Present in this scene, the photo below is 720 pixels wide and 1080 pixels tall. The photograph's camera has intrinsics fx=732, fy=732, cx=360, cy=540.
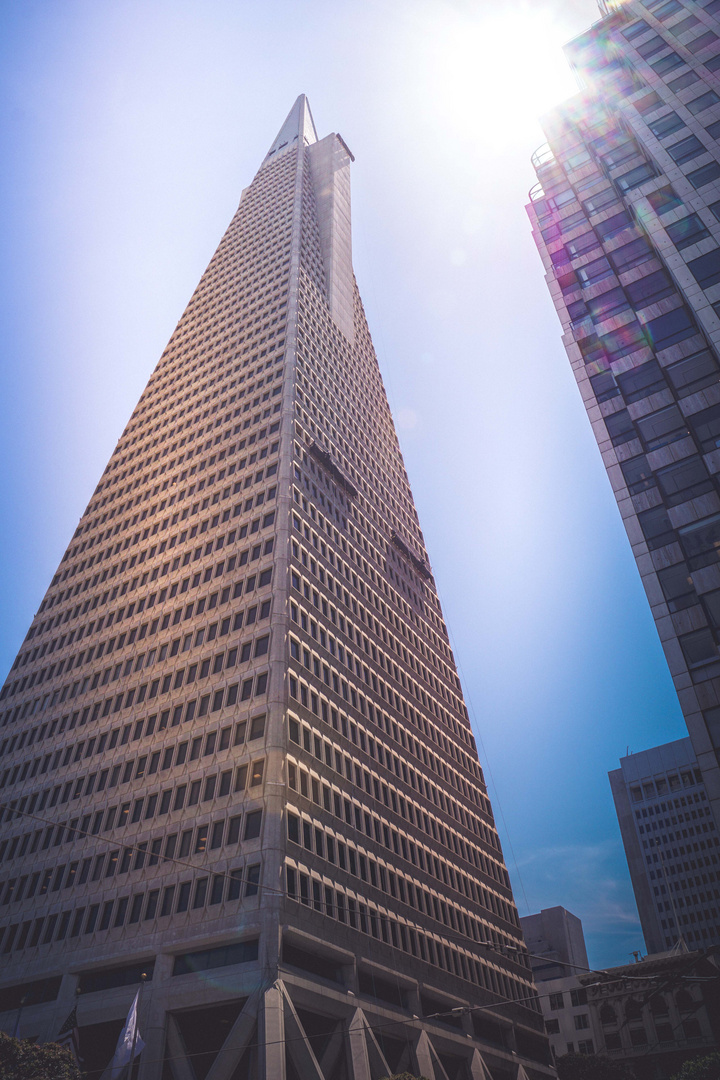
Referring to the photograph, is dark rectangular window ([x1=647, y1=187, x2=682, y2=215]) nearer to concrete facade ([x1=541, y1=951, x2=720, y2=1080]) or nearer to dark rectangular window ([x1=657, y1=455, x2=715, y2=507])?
dark rectangular window ([x1=657, y1=455, x2=715, y2=507])

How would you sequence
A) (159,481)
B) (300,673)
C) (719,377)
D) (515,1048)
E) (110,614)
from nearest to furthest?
1. (719,377)
2. (300,673)
3. (515,1048)
4. (110,614)
5. (159,481)

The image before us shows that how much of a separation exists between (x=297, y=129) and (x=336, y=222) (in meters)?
40.8

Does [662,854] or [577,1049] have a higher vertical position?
[662,854]

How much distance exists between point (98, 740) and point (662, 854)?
13715 cm

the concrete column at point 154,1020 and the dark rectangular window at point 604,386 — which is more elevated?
the dark rectangular window at point 604,386

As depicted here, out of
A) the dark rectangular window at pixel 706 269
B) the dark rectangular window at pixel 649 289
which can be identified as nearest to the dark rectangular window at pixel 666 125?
the dark rectangular window at pixel 649 289

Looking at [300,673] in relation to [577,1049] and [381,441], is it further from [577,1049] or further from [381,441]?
[577,1049]

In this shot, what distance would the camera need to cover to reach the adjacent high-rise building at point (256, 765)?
132ft

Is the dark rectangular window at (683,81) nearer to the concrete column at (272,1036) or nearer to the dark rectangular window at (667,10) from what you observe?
the dark rectangular window at (667,10)

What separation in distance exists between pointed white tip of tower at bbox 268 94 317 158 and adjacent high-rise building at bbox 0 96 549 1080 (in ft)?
212

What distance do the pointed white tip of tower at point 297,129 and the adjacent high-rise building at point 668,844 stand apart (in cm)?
13920

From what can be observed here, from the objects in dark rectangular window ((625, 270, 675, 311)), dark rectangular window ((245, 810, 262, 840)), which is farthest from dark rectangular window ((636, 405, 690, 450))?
dark rectangular window ((245, 810, 262, 840))

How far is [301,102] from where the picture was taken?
513ft

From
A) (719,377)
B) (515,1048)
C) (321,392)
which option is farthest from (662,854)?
(719,377)
